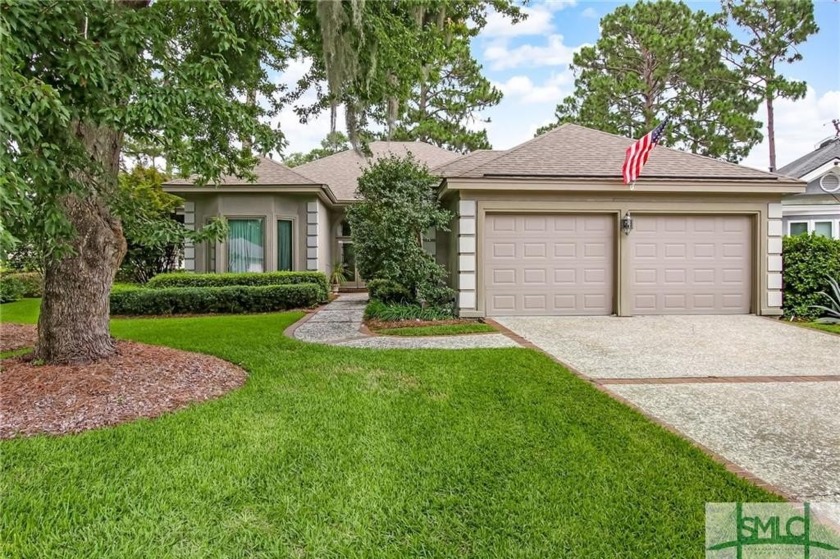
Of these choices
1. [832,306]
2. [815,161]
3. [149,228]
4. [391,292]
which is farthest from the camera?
[815,161]

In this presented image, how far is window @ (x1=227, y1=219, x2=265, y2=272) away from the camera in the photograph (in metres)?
12.6

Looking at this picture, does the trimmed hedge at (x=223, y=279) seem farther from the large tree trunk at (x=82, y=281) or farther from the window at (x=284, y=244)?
the large tree trunk at (x=82, y=281)

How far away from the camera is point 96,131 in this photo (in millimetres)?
4809

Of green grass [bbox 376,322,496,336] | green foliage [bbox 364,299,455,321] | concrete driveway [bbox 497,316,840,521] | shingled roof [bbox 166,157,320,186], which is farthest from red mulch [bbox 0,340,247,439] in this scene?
shingled roof [bbox 166,157,320,186]

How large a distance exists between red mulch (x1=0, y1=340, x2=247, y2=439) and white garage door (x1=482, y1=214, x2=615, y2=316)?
5.64 m

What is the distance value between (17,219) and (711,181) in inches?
418

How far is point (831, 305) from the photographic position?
9102 millimetres

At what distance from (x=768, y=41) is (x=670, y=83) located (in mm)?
4590

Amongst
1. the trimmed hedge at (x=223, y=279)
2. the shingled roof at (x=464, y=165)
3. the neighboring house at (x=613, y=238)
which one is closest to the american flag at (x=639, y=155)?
the neighboring house at (x=613, y=238)

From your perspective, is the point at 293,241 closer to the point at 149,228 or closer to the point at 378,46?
the point at 378,46

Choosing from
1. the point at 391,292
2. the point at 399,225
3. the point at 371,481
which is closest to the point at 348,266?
the point at 391,292

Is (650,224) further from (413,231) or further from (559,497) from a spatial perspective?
(559,497)

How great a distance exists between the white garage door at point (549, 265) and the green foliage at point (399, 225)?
1086 mm

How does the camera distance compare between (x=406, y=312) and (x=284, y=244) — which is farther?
(x=284, y=244)
